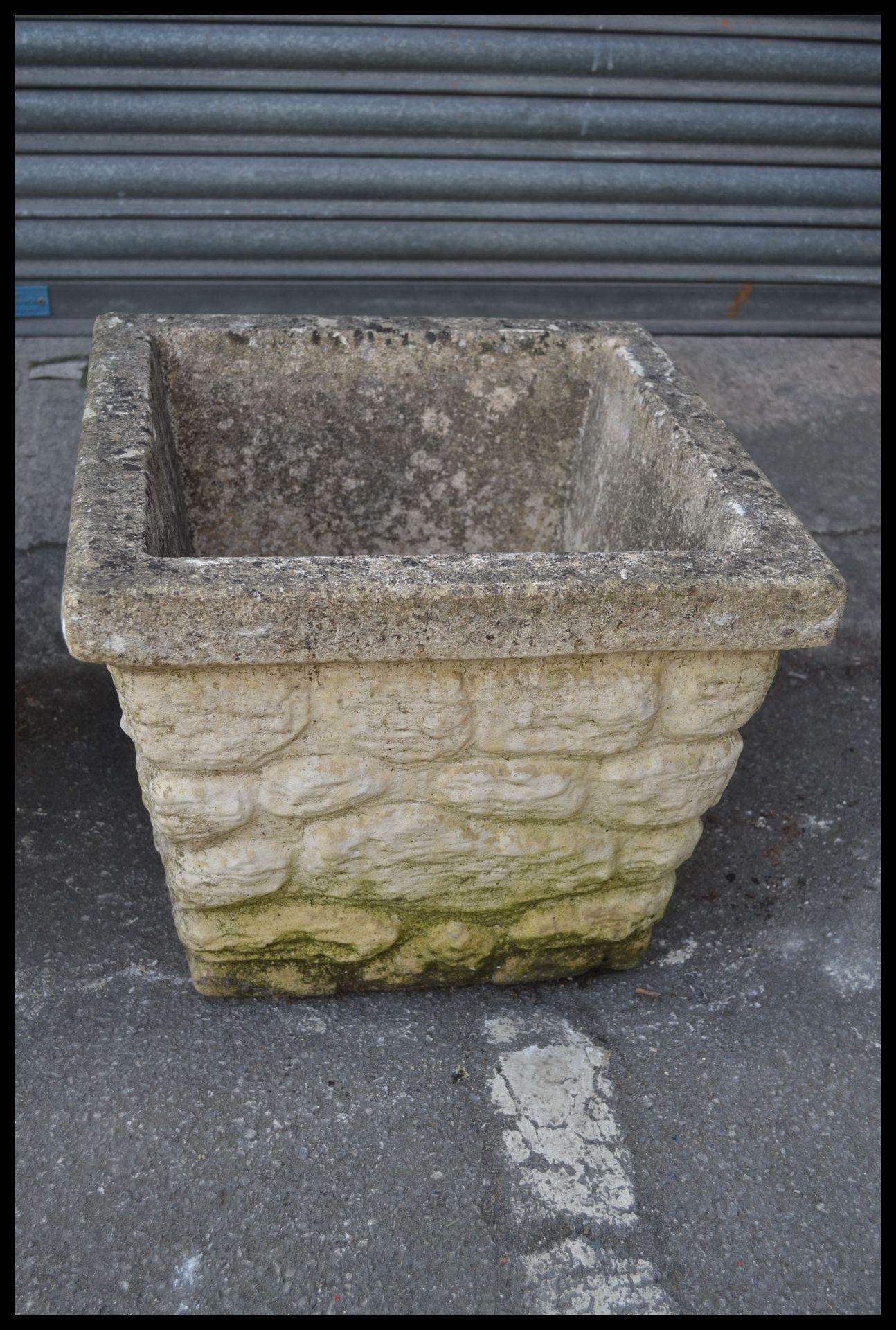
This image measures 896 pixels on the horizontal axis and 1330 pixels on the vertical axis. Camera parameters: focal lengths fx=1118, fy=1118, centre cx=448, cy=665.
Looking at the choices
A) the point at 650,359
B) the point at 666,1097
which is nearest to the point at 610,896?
the point at 666,1097

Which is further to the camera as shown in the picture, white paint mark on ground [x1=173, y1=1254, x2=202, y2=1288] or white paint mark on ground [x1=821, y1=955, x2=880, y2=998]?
white paint mark on ground [x1=821, y1=955, x2=880, y2=998]

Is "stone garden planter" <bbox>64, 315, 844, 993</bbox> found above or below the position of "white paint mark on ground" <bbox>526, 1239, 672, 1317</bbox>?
above

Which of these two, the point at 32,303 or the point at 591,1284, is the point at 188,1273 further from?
the point at 32,303

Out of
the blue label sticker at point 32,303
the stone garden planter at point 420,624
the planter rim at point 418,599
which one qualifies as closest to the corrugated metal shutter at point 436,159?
the blue label sticker at point 32,303

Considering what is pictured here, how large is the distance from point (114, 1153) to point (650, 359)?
166cm

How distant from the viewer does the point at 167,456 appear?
203 cm

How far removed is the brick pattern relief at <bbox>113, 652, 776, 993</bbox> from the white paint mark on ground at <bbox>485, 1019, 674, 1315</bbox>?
0.17 meters

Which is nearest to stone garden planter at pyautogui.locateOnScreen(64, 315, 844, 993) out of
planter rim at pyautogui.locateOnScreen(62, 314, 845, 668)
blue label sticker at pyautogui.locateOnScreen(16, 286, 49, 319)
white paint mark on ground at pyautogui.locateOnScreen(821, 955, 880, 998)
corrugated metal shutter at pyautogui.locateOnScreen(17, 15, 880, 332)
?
planter rim at pyautogui.locateOnScreen(62, 314, 845, 668)

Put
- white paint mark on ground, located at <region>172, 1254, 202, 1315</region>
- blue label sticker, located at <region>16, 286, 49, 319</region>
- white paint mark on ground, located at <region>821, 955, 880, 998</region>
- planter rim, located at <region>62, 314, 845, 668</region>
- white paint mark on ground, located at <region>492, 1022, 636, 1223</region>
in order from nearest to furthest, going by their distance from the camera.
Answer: planter rim, located at <region>62, 314, 845, 668</region> → white paint mark on ground, located at <region>172, 1254, 202, 1315</region> → white paint mark on ground, located at <region>492, 1022, 636, 1223</region> → white paint mark on ground, located at <region>821, 955, 880, 998</region> → blue label sticker, located at <region>16, 286, 49, 319</region>

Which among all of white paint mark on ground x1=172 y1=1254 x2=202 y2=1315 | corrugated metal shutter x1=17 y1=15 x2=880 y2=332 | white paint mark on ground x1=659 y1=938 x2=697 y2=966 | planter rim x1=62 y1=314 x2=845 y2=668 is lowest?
white paint mark on ground x1=172 y1=1254 x2=202 y2=1315

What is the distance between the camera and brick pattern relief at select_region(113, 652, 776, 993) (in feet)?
5.13

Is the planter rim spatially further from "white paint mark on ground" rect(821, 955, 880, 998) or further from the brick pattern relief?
"white paint mark on ground" rect(821, 955, 880, 998)

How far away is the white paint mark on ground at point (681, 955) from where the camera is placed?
6.91 feet

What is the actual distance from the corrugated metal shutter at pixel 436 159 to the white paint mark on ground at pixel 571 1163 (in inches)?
89.1
